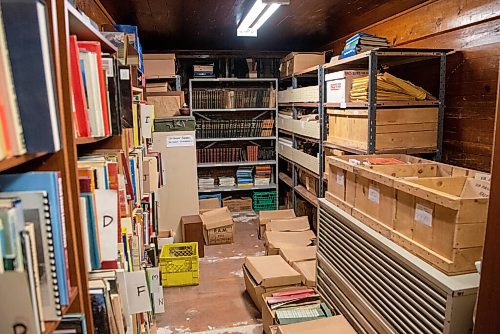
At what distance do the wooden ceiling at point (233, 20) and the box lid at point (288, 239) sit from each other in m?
2.03

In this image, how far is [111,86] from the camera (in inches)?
49.7

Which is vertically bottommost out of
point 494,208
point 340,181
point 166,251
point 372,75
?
point 166,251

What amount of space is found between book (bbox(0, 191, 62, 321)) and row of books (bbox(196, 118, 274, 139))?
4618 mm

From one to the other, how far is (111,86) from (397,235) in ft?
4.47

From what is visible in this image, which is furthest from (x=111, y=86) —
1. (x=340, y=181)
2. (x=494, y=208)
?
(x=340, y=181)

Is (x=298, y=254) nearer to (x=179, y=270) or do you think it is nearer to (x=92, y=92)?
A: (x=179, y=270)

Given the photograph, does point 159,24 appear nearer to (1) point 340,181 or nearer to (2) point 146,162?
(2) point 146,162

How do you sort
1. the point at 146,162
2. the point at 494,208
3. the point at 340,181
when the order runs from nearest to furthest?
1. the point at 494,208
2. the point at 340,181
3. the point at 146,162

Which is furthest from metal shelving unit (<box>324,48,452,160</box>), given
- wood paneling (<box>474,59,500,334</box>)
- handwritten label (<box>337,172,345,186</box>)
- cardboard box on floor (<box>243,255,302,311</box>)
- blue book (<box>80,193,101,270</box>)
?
blue book (<box>80,193,101,270</box>)

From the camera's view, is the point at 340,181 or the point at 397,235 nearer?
the point at 397,235

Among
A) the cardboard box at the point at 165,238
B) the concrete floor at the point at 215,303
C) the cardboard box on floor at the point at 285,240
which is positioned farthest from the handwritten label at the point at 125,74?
the cardboard box at the point at 165,238

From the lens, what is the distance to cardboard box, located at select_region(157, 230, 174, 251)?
374 centimetres

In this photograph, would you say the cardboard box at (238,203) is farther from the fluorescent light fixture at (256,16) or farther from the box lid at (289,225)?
the fluorescent light fixture at (256,16)

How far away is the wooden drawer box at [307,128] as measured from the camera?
398cm
